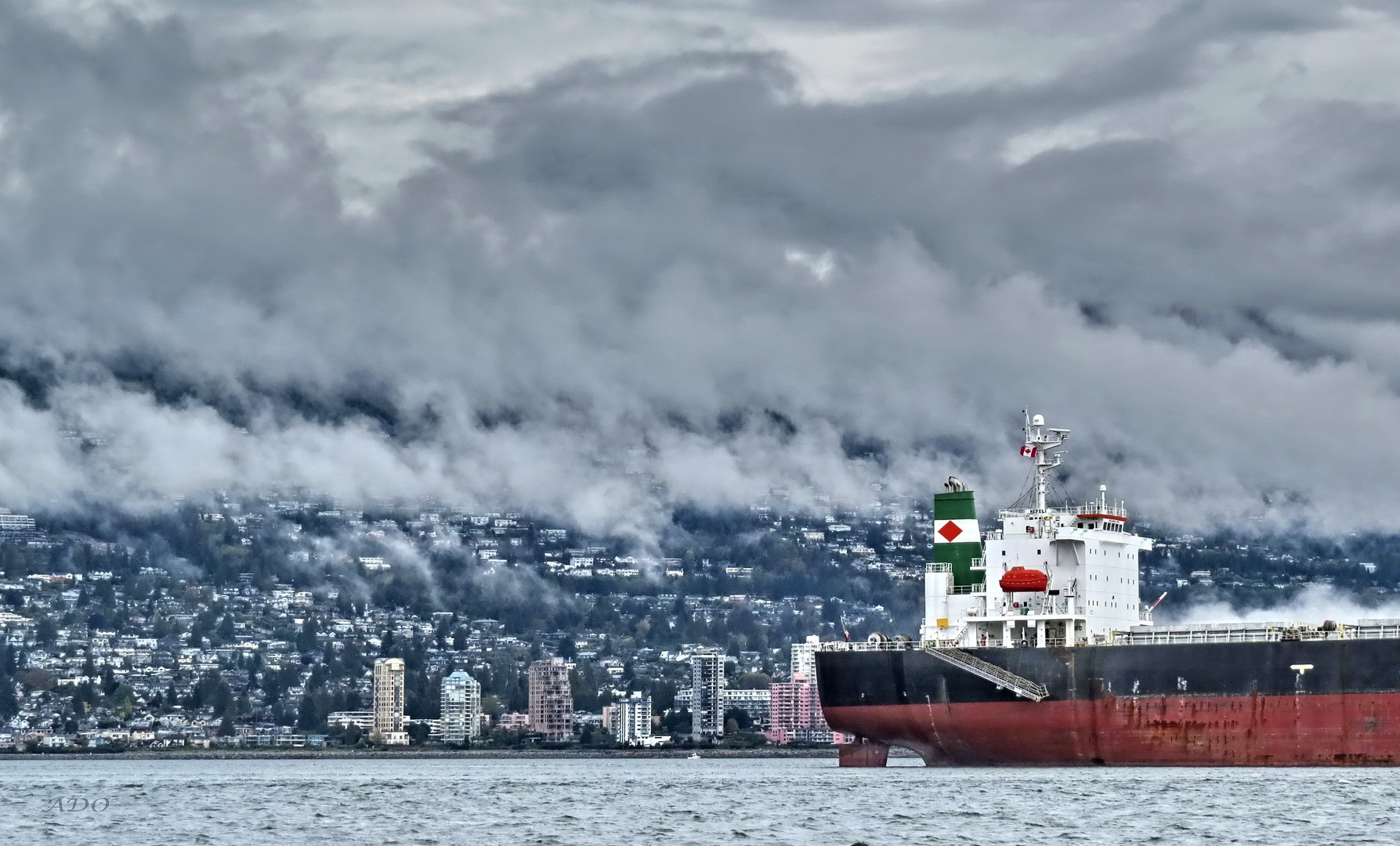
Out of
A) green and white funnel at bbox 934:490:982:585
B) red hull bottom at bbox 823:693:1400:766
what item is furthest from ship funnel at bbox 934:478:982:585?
red hull bottom at bbox 823:693:1400:766

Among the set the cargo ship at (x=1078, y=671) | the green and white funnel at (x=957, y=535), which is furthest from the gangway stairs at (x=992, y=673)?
the green and white funnel at (x=957, y=535)

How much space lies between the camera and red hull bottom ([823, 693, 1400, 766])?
8462cm

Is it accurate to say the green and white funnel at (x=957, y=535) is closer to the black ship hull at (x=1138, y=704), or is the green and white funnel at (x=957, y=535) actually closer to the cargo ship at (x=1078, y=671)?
the cargo ship at (x=1078, y=671)

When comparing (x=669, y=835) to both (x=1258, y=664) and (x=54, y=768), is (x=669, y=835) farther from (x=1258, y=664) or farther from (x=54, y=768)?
(x=54, y=768)

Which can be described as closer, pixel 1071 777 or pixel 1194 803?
pixel 1194 803

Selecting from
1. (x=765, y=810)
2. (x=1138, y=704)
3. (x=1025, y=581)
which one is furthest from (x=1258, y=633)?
(x=765, y=810)

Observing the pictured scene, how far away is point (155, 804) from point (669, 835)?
27946 mm

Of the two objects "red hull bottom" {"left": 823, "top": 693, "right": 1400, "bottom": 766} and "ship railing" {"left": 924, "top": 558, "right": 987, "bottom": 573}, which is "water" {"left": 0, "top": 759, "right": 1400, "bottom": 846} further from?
"ship railing" {"left": 924, "top": 558, "right": 987, "bottom": 573}

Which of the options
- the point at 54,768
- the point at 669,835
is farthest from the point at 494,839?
the point at 54,768

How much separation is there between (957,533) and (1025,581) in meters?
5.79

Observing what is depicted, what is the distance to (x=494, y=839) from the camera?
209 ft

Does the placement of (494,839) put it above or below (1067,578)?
below

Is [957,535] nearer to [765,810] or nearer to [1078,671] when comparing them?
[1078,671]

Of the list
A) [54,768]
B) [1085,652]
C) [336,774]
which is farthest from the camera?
[54,768]
